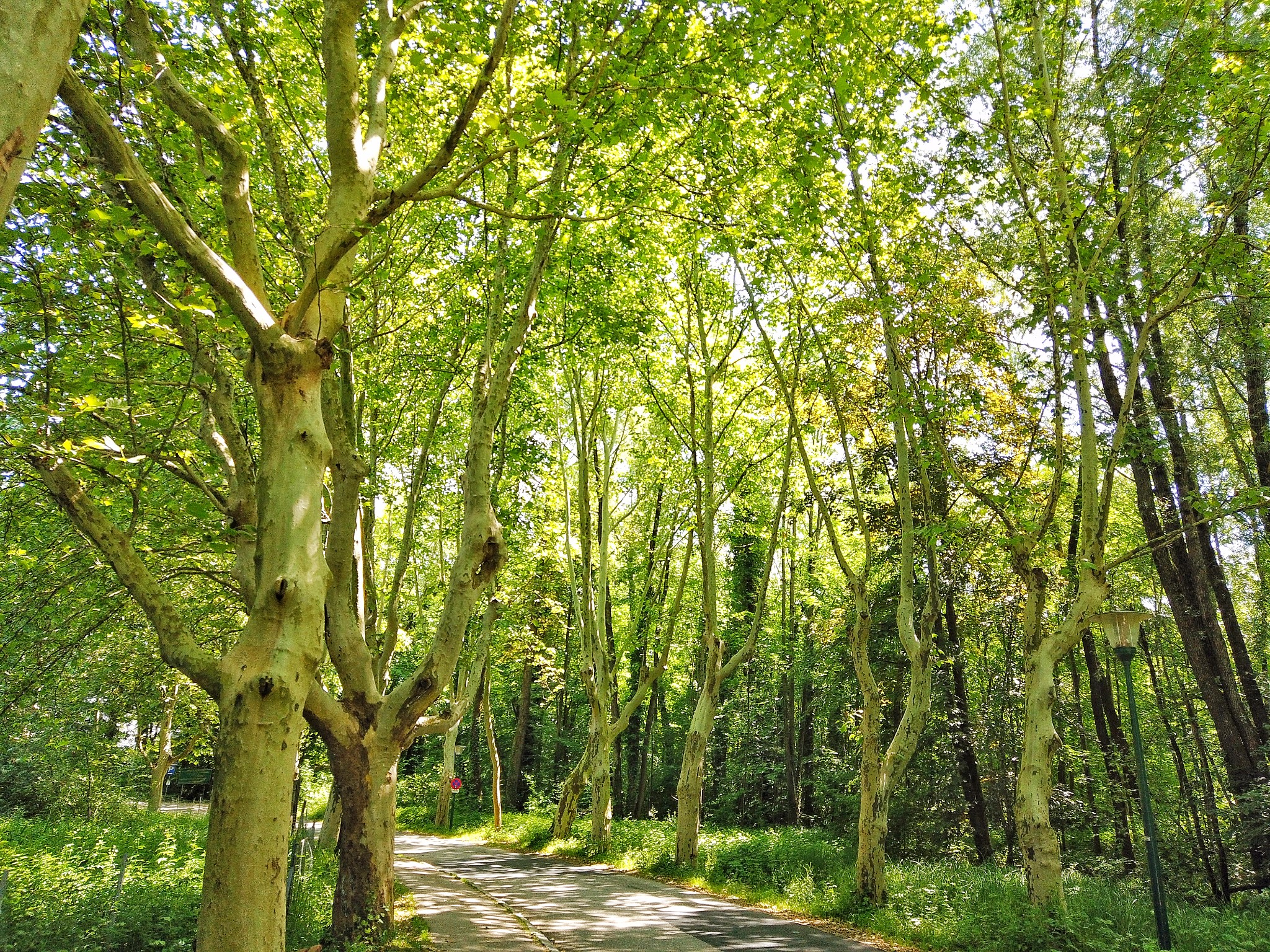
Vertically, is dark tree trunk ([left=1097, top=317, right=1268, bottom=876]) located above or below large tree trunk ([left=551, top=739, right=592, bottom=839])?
above

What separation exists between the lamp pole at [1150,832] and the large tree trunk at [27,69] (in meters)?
10.5

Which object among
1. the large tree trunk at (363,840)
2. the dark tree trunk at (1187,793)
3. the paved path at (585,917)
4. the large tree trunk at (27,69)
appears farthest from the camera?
the dark tree trunk at (1187,793)

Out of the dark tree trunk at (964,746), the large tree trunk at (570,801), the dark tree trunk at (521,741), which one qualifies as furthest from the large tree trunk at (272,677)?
the dark tree trunk at (521,741)

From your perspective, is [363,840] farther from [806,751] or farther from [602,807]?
[806,751]

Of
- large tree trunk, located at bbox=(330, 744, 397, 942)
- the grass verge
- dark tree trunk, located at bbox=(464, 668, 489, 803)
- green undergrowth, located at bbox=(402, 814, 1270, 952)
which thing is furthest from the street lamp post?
dark tree trunk, located at bbox=(464, 668, 489, 803)

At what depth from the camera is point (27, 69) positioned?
207 cm

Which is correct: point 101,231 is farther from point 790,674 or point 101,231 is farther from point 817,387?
point 790,674

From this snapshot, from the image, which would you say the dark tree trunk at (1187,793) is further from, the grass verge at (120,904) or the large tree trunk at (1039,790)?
the grass verge at (120,904)

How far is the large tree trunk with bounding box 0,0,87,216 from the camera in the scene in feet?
6.59

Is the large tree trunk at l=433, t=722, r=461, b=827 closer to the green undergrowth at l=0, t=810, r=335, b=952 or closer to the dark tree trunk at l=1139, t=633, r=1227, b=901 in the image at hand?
the green undergrowth at l=0, t=810, r=335, b=952

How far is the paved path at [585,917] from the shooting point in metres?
8.79

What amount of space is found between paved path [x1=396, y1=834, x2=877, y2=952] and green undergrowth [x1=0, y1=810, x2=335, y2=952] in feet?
5.33

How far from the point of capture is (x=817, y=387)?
13.5 metres

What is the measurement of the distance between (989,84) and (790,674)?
68.1 feet
